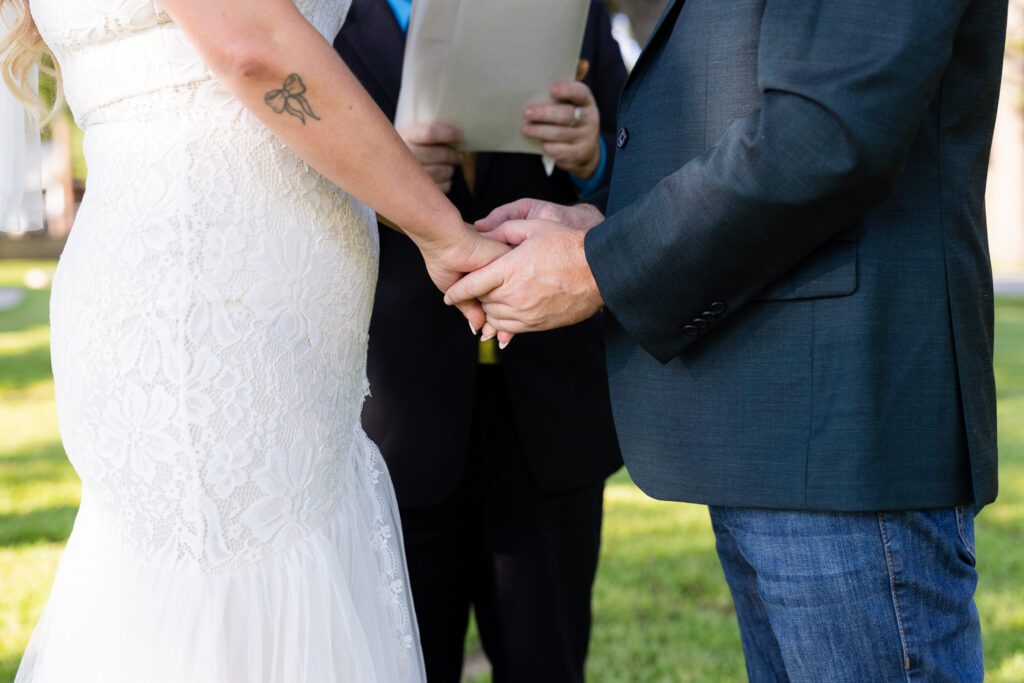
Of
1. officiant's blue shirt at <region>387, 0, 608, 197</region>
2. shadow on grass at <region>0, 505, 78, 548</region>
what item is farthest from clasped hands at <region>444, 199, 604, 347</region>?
shadow on grass at <region>0, 505, 78, 548</region>

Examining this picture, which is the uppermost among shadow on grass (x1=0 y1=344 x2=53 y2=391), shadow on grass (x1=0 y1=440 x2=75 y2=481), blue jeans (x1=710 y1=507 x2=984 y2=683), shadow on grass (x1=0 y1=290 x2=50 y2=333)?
A: blue jeans (x1=710 y1=507 x2=984 y2=683)

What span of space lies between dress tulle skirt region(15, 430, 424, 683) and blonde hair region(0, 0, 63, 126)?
79 centimetres

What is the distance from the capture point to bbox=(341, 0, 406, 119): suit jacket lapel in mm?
2111

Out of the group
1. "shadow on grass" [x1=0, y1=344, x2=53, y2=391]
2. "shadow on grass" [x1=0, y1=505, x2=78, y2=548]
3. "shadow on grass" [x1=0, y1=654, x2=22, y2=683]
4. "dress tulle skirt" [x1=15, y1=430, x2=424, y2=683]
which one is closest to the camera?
"dress tulle skirt" [x1=15, y1=430, x2=424, y2=683]

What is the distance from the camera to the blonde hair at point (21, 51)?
1.60 m

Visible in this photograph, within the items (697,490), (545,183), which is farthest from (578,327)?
(697,490)

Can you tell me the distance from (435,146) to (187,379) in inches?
32.1

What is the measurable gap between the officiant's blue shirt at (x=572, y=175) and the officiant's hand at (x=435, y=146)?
0.37 m

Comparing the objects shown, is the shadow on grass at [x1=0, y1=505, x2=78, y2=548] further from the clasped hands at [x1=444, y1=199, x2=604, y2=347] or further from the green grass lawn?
the clasped hands at [x1=444, y1=199, x2=604, y2=347]

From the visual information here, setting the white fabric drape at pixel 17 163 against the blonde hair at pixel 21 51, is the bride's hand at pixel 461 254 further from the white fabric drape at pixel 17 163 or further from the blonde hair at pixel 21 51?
the white fabric drape at pixel 17 163

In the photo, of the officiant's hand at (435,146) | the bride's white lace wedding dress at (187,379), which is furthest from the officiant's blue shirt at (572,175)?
the bride's white lace wedding dress at (187,379)

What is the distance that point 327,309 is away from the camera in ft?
5.10

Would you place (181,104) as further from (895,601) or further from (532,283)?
(895,601)

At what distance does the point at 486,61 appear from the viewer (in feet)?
6.17
